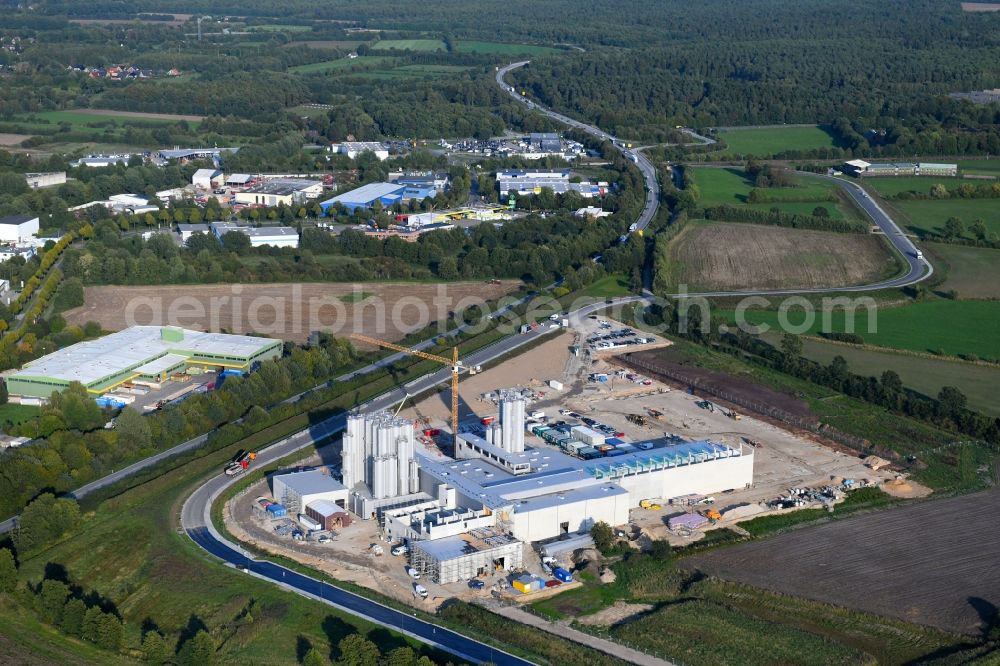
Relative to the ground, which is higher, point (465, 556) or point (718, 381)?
point (465, 556)

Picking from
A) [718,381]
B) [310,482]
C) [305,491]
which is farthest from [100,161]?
[305,491]

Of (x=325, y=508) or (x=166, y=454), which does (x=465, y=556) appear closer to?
(x=325, y=508)

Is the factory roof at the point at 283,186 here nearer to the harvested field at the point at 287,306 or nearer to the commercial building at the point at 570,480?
the harvested field at the point at 287,306

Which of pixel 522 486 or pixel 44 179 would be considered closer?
pixel 522 486

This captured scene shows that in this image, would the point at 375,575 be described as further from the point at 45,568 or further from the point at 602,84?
the point at 602,84

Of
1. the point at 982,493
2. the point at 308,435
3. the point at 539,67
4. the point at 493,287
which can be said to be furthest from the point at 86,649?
the point at 539,67
